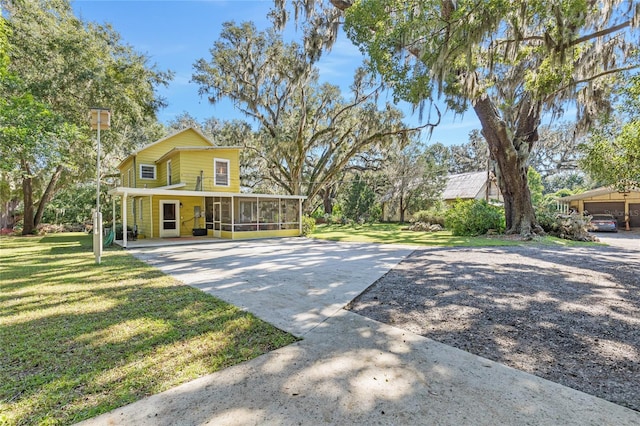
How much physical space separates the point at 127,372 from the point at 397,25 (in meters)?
10.9

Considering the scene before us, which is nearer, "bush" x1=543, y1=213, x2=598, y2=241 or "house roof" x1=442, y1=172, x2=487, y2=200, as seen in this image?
"bush" x1=543, y1=213, x2=598, y2=241

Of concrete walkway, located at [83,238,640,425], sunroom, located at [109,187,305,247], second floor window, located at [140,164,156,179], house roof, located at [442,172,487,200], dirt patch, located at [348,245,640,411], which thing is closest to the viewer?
concrete walkway, located at [83,238,640,425]

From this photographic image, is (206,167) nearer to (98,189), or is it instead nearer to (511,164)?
(98,189)

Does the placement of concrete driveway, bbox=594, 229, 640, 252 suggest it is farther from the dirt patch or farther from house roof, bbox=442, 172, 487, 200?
house roof, bbox=442, 172, 487, 200

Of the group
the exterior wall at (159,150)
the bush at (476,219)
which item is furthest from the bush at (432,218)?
the exterior wall at (159,150)

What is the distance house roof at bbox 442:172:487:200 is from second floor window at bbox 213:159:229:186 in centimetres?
1923

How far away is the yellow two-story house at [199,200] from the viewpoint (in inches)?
592

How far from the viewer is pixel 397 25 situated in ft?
32.2

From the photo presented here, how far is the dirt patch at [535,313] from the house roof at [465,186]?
21213 mm

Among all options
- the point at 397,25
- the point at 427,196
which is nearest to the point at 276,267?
the point at 397,25

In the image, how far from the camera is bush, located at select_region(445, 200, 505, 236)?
48.5 feet

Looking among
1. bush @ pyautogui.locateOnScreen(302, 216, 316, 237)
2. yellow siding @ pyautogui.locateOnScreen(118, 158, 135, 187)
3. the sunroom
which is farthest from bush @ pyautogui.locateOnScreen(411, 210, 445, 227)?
yellow siding @ pyautogui.locateOnScreen(118, 158, 135, 187)

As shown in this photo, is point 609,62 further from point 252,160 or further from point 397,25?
point 252,160

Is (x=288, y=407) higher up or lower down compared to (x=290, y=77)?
lower down
